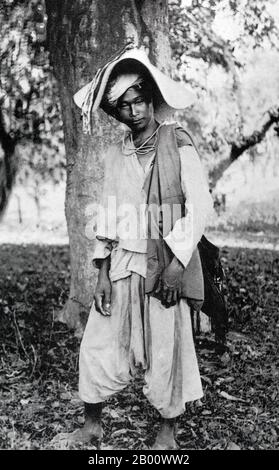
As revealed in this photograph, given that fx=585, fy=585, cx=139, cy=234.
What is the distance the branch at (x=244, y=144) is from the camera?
22.2 ft

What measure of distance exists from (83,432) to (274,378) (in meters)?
1.64

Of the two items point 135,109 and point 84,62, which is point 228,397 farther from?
point 84,62

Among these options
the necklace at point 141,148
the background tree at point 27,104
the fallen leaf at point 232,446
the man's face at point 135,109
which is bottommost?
the fallen leaf at point 232,446

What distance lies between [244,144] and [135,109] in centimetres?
439

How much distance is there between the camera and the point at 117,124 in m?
4.66

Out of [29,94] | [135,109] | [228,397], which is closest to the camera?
[135,109]

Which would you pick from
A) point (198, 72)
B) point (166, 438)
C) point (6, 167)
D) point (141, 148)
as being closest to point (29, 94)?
point (198, 72)

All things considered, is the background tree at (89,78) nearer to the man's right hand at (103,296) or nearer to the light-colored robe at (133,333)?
the light-colored robe at (133,333)

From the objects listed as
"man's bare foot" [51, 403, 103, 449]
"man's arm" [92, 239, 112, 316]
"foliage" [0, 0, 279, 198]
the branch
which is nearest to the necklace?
"man's arm" [92, 239, 112, 316]

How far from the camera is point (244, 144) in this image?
7363 mm

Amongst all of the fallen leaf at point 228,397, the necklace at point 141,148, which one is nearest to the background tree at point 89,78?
the necklace at point 141,148

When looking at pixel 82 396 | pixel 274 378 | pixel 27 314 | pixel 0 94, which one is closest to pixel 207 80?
pixel 0 94

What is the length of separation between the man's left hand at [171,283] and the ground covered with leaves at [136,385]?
96cm

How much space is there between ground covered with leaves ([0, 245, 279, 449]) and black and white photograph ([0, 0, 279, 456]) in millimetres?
14
